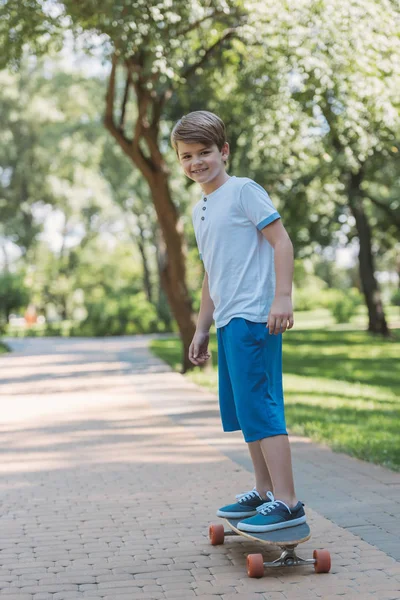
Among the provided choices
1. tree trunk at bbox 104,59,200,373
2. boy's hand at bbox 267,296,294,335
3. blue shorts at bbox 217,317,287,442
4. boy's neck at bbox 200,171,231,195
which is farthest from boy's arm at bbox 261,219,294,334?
tree trunk at bbox 104,59,200,373

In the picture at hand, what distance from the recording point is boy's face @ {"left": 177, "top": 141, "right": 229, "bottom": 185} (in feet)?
14.1

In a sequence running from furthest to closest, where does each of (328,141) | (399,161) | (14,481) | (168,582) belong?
(399,161), (328,141), (14,481), (168,582)

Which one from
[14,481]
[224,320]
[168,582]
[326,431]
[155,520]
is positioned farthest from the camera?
[326,431]

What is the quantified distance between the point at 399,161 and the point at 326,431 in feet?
41.7

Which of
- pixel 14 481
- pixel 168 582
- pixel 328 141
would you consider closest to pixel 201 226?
pixel 168 582

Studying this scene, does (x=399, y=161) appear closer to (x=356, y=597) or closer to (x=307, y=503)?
(x=307, y=503)

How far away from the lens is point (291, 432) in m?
8.80

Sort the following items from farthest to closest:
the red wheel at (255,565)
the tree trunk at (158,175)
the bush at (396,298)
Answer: the bush at (396,298) → the tree trunk at (158,175) → the red wheel at (255,565)

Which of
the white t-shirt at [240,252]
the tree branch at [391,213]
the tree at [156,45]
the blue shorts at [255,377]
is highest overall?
the tree at [156,45]

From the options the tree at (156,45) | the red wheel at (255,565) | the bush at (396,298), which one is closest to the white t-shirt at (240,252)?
the red wheel at (255,565)

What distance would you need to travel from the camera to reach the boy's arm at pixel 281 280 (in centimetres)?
397

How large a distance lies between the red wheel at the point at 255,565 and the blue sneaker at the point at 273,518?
12 cm

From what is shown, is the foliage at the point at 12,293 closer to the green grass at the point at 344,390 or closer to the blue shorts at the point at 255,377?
the green grass at the point at 344,390

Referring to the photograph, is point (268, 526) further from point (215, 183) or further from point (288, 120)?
point (288, 120)
